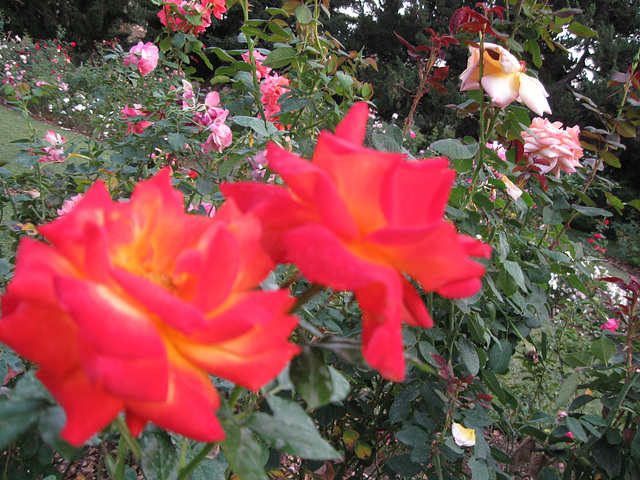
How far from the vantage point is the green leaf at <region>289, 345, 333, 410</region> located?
33 centimetres

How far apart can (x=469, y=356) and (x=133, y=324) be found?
40.2 inches

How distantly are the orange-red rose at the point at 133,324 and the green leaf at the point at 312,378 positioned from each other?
0.26 feet

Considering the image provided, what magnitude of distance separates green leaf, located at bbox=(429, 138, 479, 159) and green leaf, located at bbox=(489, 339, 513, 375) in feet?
1.93

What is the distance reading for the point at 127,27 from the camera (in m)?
14.7

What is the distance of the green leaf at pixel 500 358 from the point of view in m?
1.25

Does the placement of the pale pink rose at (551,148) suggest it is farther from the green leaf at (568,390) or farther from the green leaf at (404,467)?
the green leaf at (404,467)

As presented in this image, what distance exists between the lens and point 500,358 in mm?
1271

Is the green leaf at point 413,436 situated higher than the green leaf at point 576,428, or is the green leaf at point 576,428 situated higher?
the green leaf at point 576,428

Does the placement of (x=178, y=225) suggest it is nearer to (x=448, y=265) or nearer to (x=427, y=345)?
(x=448, y=265)

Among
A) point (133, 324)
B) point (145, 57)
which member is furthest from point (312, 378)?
point (145, 57)

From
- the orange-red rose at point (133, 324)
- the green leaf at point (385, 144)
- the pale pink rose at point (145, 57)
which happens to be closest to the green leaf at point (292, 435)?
the orange-red rose at point (133, 324)

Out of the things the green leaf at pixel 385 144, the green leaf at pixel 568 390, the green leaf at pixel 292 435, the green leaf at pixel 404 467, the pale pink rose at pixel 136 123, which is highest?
the green leaf at pixel 385 144

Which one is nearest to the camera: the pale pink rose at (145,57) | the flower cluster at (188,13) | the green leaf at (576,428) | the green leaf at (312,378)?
the green leaf at (312,378)

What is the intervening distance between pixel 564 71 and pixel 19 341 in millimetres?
12008
